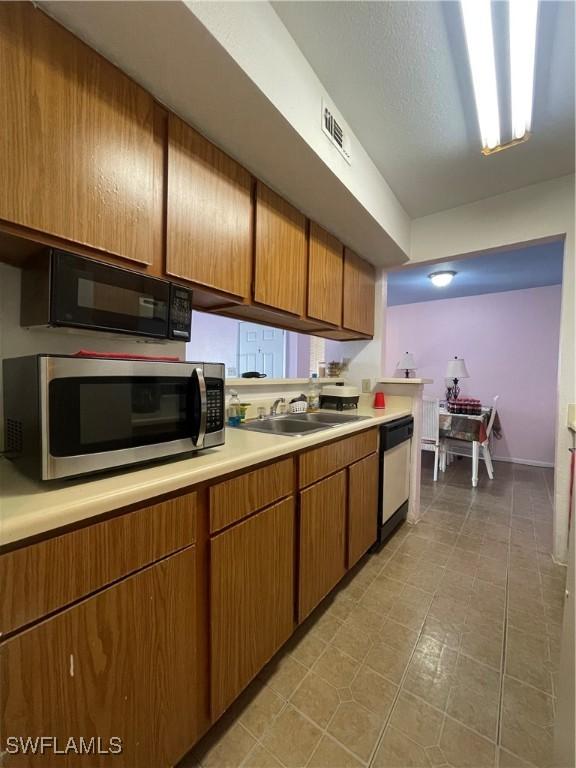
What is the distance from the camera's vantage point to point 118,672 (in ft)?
2.30

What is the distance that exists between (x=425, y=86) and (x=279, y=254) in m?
0.94

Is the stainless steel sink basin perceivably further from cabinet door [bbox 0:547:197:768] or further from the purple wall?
the purple wall

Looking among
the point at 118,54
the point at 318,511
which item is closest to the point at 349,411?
the point at 318,511

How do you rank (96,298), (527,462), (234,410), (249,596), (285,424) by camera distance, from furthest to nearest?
1. (527,462)
2. (285,424)
3. (234,410)
4. (249,596)
5. (96,298)

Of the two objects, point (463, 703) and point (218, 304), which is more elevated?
point (218, 304)

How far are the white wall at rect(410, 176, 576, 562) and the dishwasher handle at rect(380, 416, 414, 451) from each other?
89cm

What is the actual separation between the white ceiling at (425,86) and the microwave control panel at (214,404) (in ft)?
4.36

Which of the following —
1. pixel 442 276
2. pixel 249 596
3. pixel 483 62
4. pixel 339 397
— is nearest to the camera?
pixel 249 596

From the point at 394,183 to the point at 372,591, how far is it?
2498 mm

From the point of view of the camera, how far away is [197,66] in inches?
36.7

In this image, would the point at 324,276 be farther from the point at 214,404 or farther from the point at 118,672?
the point at 118,672

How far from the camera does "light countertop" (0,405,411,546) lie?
0.56 m

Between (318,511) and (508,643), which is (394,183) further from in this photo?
(508,643)

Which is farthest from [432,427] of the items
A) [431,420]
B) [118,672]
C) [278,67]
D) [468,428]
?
[118,672]
